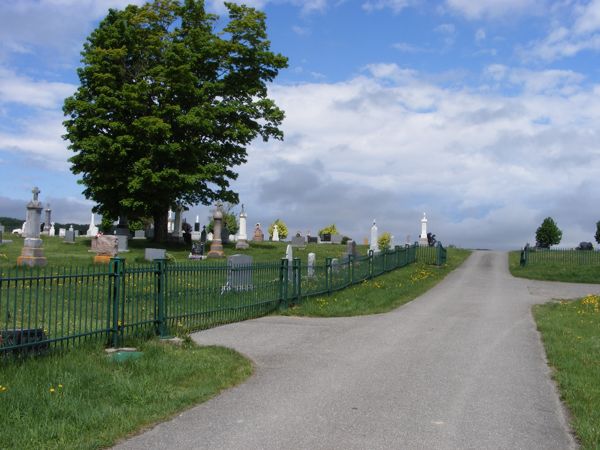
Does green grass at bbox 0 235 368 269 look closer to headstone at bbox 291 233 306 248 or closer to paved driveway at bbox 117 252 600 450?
headstone at bbox 291 233 306 248

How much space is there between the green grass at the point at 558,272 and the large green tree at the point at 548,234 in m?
24.1

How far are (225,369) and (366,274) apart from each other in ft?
53.7

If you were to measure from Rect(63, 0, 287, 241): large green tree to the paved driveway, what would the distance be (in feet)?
81.1

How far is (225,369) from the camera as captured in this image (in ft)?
28.1

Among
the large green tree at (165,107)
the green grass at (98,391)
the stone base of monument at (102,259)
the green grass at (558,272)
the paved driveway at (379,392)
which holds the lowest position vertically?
the paved driveway at (379,392)

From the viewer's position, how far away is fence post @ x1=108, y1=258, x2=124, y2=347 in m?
9.64

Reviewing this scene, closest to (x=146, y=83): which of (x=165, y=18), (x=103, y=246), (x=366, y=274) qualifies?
(x=165, y=18)

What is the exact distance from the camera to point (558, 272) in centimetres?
3091

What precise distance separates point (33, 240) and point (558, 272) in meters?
24.9

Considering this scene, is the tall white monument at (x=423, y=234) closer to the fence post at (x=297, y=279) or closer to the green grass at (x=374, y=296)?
the green grass at (x=374, y=296)

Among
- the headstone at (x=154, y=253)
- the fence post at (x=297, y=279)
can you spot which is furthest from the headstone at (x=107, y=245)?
the fence post at (x=297, y=279)

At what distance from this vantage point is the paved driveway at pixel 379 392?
5859 mm

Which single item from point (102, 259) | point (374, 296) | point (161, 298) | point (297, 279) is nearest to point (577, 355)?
point (161, 298)

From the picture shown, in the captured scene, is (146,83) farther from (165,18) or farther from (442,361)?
(442,361)
